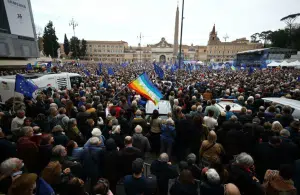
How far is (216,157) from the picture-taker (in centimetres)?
337

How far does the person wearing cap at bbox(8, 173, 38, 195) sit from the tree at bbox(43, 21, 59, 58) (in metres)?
61.6

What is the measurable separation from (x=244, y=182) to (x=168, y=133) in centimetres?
211

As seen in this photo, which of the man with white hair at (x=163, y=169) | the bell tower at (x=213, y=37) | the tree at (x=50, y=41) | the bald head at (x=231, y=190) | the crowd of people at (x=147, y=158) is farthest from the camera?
the bell tower at (x=213, y=37)

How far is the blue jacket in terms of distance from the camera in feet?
14.4

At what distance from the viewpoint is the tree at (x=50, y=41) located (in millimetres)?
55156

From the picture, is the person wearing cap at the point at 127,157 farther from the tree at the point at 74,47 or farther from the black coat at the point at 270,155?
the tree at the point at 74,47

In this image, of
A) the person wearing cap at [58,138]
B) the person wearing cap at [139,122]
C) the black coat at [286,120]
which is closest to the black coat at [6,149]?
the person wearing cap at [58,138]

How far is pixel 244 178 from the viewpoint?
2.54m

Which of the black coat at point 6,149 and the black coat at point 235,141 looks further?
the black coat at point 235,141

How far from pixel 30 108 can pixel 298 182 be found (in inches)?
282

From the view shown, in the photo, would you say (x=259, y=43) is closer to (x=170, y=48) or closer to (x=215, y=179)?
(x=170, y=48)

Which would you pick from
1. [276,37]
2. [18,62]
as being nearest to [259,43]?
[276,37]

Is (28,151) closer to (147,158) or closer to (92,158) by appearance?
(92,158)

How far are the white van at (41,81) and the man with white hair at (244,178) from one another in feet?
28.4
